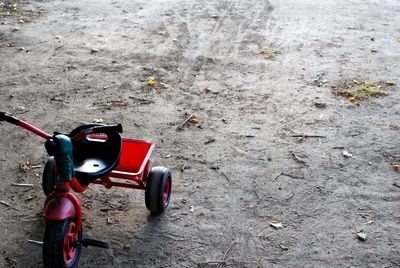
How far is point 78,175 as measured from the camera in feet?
9.11

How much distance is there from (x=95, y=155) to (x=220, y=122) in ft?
5.72

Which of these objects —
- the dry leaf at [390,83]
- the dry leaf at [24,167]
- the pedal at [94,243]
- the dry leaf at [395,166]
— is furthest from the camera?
the dry leaf at [390,83]

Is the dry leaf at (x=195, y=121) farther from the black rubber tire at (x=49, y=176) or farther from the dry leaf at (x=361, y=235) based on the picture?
the dry leaf at (x=361, y=235)

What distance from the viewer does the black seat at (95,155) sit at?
9.19 ft

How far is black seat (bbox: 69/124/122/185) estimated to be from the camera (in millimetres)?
2801

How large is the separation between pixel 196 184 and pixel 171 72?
2.21m

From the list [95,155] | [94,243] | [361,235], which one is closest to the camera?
[94,243]

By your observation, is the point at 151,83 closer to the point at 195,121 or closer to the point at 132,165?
the point at 195,121

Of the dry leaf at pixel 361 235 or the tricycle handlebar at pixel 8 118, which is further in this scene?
the dry leaf at pixel 361 235

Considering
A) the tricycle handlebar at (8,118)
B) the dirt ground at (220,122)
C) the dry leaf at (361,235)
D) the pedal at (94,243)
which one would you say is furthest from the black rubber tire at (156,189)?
the dry leaf at (361,235)

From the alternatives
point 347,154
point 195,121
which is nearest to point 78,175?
point 195,121

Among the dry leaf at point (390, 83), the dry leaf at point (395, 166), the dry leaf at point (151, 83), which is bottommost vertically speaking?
the dry leaf at point (151, 83)

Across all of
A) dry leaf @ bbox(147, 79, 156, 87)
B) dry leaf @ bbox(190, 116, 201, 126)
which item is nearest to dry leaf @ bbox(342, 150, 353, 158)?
dry leaf @ bbox(190, 116, 201, 126)

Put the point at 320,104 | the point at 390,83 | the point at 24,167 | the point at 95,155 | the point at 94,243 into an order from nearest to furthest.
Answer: the point at 94,243
the point at 95,155
the point at 24,167
the point at 320,104
the point at 390,83
